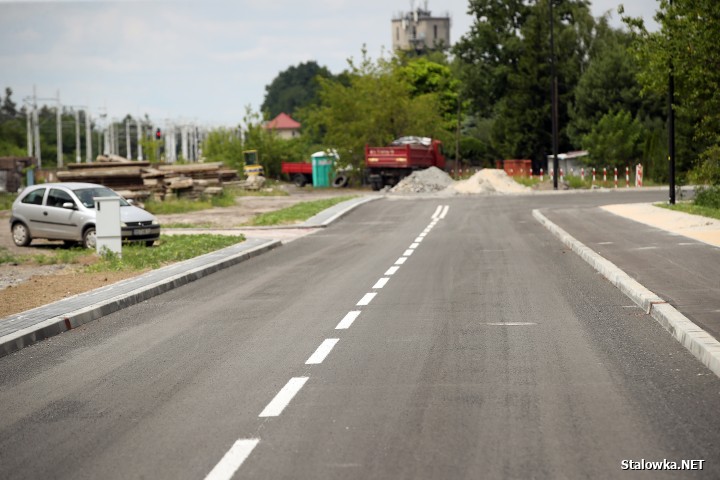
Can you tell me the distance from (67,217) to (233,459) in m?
19.9

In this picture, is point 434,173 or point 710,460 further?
point 434,173

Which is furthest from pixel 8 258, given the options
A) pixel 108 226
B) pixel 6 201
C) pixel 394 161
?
pixel 394 161

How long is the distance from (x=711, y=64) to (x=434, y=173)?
2693cm

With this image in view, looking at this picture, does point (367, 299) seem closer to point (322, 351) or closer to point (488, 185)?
point (322, 351)

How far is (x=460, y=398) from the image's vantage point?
22.7 feet

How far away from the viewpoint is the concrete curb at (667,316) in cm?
806

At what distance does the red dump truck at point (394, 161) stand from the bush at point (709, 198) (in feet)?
85.3

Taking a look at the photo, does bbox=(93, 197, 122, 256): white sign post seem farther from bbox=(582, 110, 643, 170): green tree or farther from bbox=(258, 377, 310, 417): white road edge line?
bbox=(582, 110, 643, 170): green tree

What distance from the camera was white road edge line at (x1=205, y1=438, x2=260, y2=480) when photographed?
17.2ft

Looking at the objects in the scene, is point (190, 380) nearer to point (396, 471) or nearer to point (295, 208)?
point (396, 471)

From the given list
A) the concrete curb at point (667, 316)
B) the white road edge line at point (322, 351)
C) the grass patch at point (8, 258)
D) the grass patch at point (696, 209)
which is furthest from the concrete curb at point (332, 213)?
the white road edge line at point (322, 351)

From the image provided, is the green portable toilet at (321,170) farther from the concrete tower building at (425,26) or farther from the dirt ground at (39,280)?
the concrete tower building at (425,26)

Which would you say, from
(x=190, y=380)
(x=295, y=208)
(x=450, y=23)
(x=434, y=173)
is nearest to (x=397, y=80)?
(x=434, y=173)

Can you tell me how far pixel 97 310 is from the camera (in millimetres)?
12102
